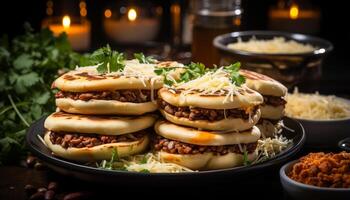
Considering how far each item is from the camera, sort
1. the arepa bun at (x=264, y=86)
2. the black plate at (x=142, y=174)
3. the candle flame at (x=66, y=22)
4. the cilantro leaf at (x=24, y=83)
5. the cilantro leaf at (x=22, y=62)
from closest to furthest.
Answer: the black plate at (x=142, y=174)
the arepa bun at (x=264, y=86)
the cilantro leaf at (x=24, y=83)
the cilantro leaf at (x=22, y=62)
the candle flame at (x=66, y=22)

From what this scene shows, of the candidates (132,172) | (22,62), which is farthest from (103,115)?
(22,62)

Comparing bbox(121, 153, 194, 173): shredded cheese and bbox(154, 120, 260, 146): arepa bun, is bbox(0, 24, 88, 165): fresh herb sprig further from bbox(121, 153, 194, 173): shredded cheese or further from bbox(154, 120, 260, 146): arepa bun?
bbox(154, 120, 260, 146): arepa bun

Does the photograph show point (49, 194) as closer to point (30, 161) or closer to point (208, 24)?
point (30, 161)

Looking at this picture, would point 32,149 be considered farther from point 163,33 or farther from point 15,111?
point 163,33

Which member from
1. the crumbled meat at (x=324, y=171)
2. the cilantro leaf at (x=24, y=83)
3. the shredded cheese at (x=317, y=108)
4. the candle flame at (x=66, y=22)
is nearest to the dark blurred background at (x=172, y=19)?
the candle flame at (x=66, y=22)

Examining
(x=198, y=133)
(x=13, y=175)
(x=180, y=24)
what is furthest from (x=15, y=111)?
(x=180, y=24)

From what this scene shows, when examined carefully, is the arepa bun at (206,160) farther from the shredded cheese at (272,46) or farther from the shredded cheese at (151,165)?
the shredded cheese at (272,46)

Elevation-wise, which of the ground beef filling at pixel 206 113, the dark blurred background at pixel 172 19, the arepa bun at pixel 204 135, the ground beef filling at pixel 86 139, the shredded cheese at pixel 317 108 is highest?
the ground beef filling at pixel 206 113
